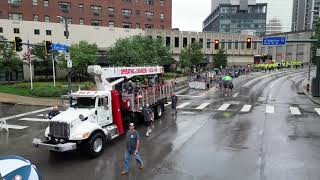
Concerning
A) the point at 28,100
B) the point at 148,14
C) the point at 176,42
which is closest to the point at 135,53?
the point at 28,100

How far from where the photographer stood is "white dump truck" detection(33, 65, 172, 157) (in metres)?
13.0

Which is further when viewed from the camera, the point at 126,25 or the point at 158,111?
the point at 126,25

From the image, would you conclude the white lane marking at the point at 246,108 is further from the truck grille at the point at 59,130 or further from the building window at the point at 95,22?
the building window at the point at 95,22

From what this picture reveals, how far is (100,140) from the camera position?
1391cm

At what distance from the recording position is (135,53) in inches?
1743

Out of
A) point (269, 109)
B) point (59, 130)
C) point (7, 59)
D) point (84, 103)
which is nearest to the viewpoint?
point (59, 130)

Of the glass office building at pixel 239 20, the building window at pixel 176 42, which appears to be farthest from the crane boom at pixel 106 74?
the glass office building at pixel 239 20

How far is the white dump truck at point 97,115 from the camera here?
1300 cm

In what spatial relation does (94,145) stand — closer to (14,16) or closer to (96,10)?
(14,16)

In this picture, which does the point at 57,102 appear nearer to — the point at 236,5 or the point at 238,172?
the point at 238,172

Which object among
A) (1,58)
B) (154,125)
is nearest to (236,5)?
(1,58)

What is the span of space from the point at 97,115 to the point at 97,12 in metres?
59.1

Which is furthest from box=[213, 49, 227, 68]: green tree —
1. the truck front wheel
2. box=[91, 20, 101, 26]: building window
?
the truck front wheel

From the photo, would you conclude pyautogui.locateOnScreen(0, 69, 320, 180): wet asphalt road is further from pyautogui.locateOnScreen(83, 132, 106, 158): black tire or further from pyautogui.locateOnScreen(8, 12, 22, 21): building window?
pyautogui.locateOnScreen(8, 12, 22, 21): building window
